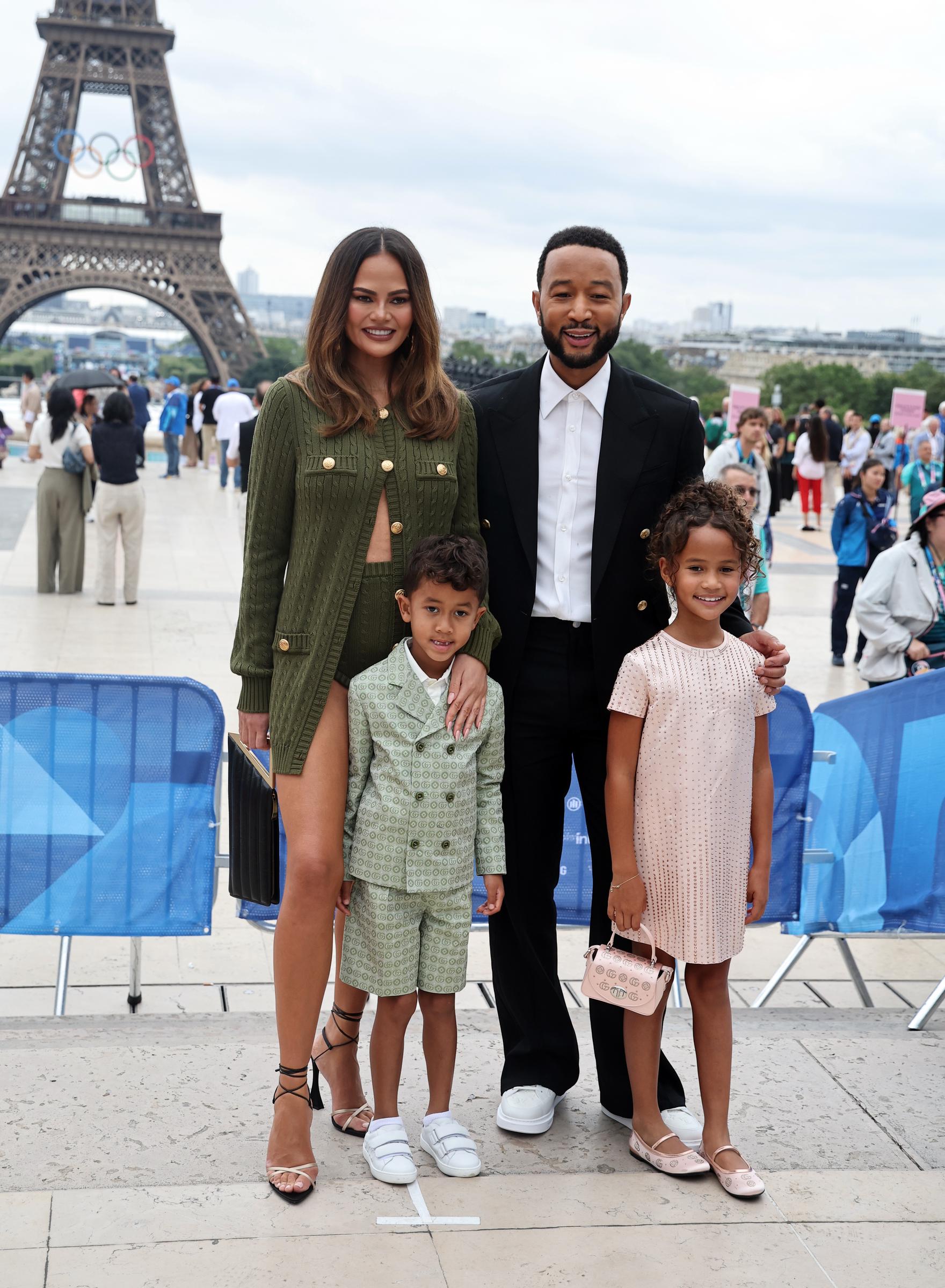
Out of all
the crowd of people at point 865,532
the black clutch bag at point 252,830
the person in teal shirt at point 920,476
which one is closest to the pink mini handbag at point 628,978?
the black clutch bag at point 252,830

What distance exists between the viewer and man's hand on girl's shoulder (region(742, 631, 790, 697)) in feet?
9.66

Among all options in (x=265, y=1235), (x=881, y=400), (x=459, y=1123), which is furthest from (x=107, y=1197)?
(x=881, y=400)

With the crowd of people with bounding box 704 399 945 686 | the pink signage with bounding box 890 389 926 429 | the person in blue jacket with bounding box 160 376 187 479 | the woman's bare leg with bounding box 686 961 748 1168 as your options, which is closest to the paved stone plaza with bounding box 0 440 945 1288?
the woman's bare leg with bounding box 686 961 748 1168

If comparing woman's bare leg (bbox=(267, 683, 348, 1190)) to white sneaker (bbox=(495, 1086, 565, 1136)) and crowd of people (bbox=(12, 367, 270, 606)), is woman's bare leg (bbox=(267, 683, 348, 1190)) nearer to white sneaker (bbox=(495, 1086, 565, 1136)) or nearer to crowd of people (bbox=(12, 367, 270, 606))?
white sneaker (bbox=(495, 1086, 565, 1136))

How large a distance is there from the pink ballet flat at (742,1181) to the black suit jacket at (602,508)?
40.5 inches

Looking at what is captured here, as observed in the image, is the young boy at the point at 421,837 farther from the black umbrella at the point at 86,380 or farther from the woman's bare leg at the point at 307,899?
the black umbrella at the point at 86,380

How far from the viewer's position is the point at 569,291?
293 cm

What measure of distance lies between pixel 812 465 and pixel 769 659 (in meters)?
17.2

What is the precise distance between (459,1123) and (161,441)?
103ft

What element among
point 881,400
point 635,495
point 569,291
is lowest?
point 635,495

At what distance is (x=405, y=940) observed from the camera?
2855 millimetres

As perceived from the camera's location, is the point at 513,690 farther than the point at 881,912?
No

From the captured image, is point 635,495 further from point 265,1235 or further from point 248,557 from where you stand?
point 265,1235

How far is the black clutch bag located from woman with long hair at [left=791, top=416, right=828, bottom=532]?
16.7m
